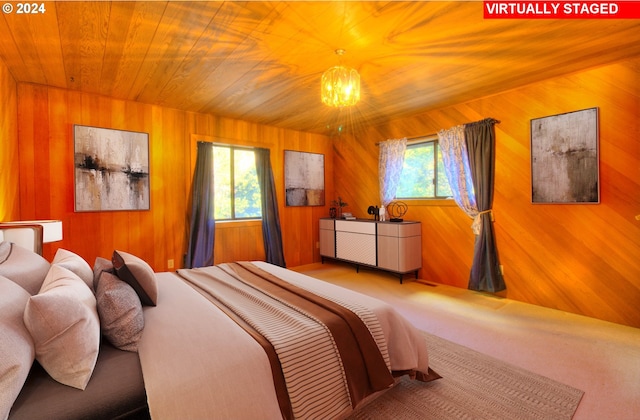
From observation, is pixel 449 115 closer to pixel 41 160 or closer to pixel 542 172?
pixel 542 172

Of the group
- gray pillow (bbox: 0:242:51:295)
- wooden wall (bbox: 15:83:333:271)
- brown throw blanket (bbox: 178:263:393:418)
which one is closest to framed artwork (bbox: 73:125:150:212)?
wooden wall (bbox: 15:83:333:271)

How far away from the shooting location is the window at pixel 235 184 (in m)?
4.50

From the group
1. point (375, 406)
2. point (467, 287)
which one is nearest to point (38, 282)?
point (375, 406)

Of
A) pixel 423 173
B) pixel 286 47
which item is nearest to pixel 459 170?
pixel 423 173

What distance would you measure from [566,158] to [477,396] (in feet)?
8.69

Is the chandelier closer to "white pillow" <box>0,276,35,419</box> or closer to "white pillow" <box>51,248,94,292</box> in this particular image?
"white pillow" <box>51,248,94,292</box>

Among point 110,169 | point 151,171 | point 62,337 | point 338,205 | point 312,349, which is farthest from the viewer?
point 338,205

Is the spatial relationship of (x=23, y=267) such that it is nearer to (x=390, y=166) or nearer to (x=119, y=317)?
(x=119, y=317)

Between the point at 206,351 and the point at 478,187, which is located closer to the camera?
the point at 206,351

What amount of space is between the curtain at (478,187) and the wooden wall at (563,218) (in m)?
0.11

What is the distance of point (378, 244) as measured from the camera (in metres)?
4.44

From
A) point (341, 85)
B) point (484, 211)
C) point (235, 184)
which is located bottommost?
point (484, 211)

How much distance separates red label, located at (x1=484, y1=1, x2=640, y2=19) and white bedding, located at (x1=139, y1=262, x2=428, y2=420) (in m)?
2.23

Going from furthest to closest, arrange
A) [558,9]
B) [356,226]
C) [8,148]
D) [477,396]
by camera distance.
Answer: [356,226] < [8,148] < [558,9] < [477,396]
